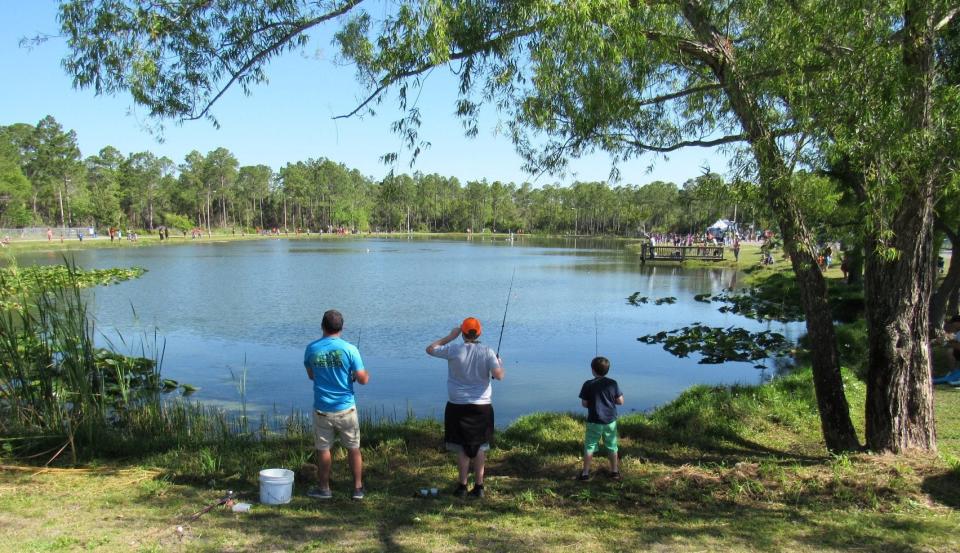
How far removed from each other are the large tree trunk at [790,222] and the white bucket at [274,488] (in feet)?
16.1

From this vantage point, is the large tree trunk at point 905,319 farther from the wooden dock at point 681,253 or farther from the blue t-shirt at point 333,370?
the wooden dock at point 681,253

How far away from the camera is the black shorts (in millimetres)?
5273

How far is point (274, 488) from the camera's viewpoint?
504 centimetres

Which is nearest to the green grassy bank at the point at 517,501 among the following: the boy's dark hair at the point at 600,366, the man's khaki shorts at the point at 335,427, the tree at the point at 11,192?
the man's khaki shorts at the point at 335,427

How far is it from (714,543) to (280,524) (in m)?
3.03

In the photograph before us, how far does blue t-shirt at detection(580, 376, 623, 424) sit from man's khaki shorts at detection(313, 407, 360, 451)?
6.72ft

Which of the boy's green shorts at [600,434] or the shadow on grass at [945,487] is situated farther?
the boy's green shorts at [600,434]

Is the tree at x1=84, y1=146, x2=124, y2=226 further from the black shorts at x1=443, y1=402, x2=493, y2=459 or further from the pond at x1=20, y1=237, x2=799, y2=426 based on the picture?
the black shorts at x1=443, y1=402, x2=493, y2=459

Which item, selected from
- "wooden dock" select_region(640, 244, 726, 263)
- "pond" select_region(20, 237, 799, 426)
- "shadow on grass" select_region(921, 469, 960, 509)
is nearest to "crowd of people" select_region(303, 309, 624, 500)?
"pond" select_region(20, 237, 799, 426)

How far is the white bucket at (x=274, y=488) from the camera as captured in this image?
5.04 m

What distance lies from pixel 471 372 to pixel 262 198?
115461mm

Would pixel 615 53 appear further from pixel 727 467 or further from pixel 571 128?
pixel 727 467

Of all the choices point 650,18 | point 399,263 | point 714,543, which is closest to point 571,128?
point 650,18

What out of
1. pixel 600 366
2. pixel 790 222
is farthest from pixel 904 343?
pixel 600 366
